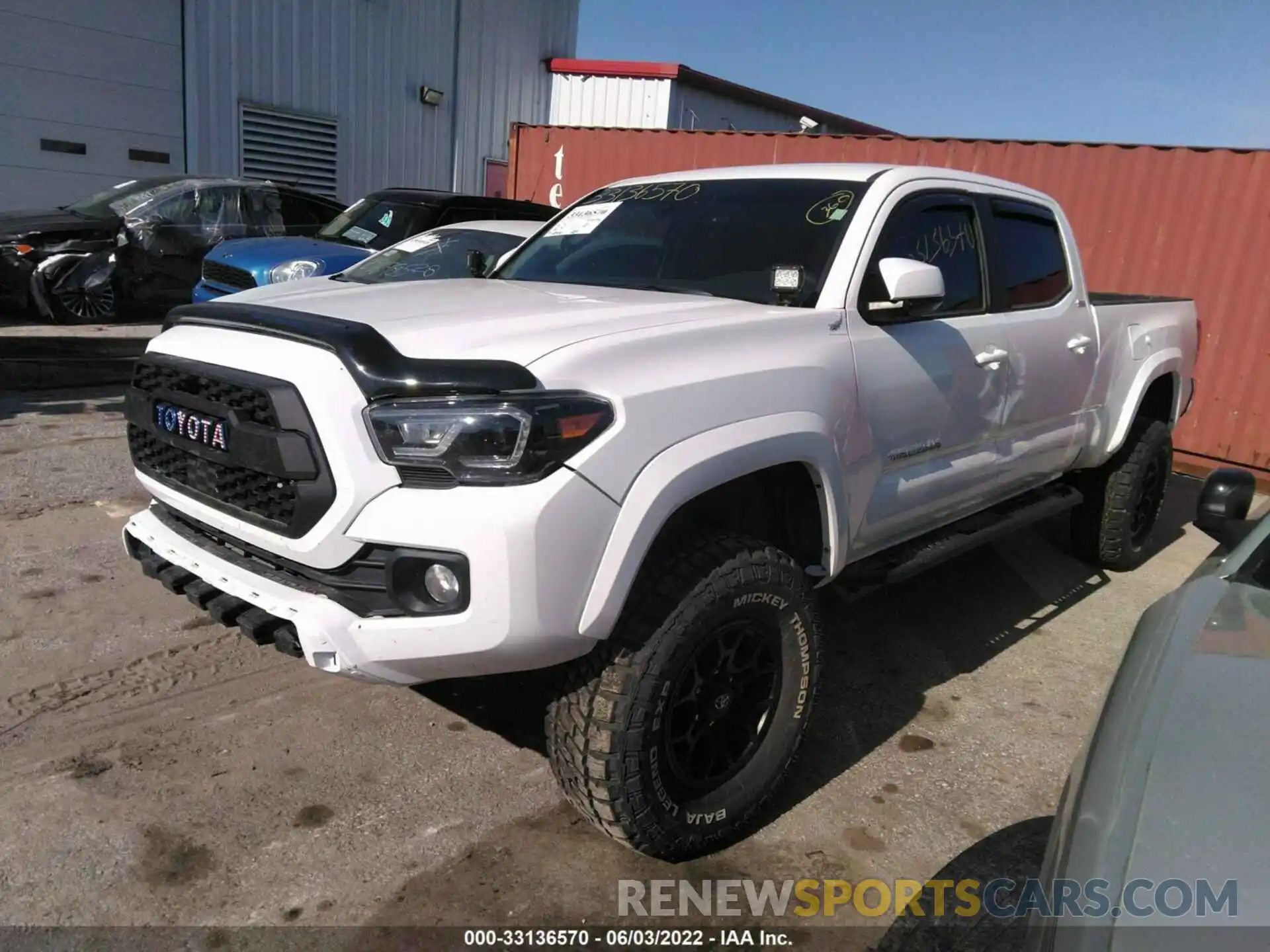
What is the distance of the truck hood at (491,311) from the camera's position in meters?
2.40

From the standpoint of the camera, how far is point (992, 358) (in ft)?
12.1

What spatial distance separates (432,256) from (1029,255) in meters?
4.05

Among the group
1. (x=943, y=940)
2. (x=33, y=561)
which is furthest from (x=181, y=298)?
(x=943, y=940)

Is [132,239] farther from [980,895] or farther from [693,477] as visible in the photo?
[980,895]

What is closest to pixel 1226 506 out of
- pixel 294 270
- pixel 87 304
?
pixel 294 270

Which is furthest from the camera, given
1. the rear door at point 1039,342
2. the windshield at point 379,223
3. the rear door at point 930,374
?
the windshield at point 379,223

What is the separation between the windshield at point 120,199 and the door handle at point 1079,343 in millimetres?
9578

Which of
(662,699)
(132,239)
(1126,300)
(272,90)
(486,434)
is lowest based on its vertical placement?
(662,699)

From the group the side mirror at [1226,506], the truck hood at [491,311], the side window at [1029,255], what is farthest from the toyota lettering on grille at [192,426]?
the side window at [1029,255]

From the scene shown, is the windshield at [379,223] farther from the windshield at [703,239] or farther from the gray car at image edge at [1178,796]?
the gray car at image edge at [1178,796]

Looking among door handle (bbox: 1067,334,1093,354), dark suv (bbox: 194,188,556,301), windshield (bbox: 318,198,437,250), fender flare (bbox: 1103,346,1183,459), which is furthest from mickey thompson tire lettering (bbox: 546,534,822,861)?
windshield (bbox: 318,198,437,250)

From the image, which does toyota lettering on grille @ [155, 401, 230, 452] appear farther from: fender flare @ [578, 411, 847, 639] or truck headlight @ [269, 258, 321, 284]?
truck headlight @ [269, 258, 321, 284]

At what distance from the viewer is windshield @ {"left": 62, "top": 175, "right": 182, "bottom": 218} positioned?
10289 millimetres

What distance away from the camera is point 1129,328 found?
488cm
